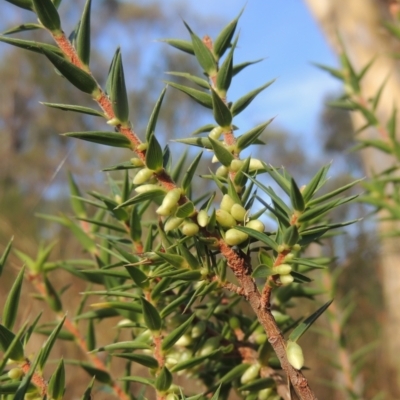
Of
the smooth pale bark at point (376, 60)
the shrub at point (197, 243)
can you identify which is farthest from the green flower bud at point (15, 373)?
the smooth pale bark at point (376, 60)

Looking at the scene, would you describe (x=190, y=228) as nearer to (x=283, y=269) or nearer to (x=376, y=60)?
(x=283, y=269)

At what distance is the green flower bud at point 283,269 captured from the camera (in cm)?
18

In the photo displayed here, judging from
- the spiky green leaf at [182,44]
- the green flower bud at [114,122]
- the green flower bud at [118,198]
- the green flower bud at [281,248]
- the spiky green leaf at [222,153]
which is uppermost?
the spiky green leaf at [182,44]

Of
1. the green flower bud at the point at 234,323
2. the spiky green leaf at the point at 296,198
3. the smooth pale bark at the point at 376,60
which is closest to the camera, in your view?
the spiky green leaf at the point at 296,198

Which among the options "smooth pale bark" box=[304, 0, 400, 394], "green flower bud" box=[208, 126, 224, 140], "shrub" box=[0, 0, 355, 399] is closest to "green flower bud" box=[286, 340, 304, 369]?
"shrub" box=[0, 0, 355, 399]

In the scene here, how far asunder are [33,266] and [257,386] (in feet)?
0.58

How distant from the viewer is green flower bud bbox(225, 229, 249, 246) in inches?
7.5

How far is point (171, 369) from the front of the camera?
220 mm

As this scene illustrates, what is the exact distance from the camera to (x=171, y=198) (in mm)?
186

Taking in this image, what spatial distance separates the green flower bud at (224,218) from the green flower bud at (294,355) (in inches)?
2.1

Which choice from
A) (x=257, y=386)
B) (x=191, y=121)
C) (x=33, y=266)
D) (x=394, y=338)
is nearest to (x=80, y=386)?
(x=33, y=266)

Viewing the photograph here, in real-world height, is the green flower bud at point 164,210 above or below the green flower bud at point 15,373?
above

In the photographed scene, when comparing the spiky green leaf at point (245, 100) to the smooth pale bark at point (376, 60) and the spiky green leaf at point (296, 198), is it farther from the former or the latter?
the smooth pale bark at point (376, 60)

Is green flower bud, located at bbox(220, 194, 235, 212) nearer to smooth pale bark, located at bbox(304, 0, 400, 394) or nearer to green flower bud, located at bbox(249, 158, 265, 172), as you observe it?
green flower bud, located at bbox(249, 158, 265, 172)
